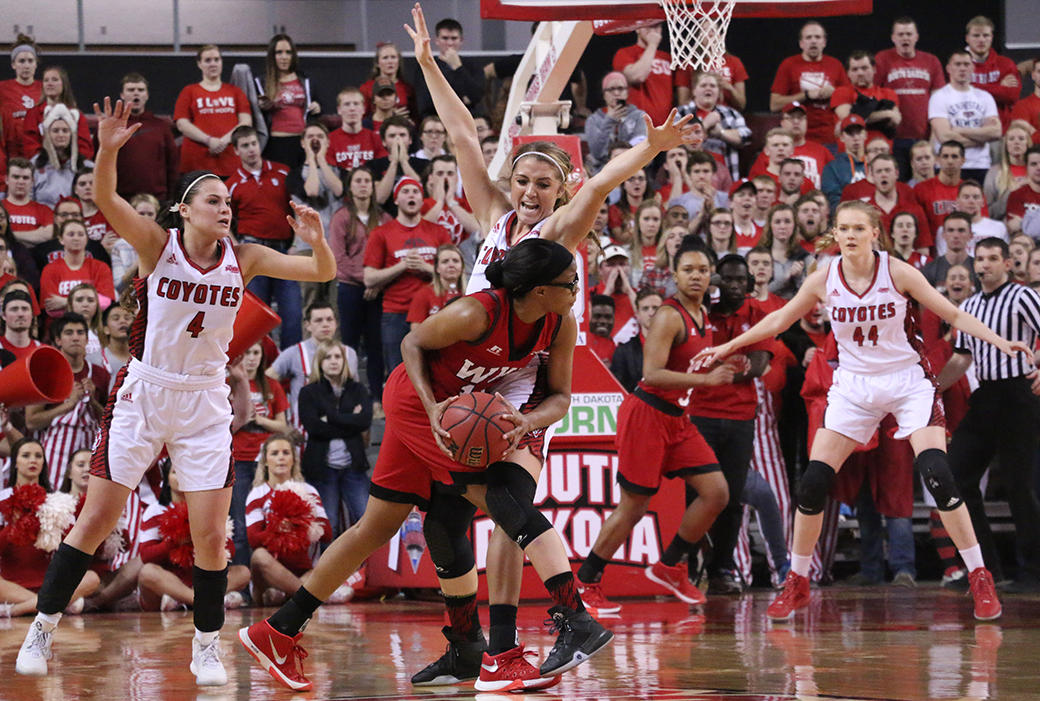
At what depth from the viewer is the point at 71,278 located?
30.9 ft

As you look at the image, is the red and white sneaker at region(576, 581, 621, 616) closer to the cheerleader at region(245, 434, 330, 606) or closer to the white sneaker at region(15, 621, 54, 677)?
the cheerleader at region(245, 434, 330, 606)

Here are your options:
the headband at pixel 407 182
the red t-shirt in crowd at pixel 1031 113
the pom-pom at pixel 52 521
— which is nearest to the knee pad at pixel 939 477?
the headband at pixel 407 182

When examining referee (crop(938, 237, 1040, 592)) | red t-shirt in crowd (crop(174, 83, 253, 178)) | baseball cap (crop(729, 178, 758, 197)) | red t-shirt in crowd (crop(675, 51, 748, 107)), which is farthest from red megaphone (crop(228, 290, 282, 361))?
red t-shirt in crowd (crop(675, 51, 748, 107))

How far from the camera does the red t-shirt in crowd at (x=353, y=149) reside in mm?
10898

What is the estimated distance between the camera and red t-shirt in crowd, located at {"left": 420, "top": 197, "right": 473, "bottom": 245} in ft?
33.0

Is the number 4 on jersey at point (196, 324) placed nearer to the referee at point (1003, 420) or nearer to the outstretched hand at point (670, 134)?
the outstretched hand at point (670, 134)

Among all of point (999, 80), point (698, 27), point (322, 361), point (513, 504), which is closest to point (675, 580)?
point (322, 361)

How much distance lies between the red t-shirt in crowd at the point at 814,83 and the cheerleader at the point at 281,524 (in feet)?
20.2

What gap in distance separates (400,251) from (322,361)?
1283mm

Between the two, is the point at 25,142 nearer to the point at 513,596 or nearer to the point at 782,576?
the point at 782,576

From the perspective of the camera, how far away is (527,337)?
4418mm

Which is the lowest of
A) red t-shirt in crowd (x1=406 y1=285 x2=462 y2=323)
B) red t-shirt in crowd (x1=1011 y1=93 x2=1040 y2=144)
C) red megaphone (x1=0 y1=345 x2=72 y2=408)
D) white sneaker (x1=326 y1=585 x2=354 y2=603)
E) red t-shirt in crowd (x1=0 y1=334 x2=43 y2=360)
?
white sneaker (x1=326 y1=585 x2=354 y2=603)

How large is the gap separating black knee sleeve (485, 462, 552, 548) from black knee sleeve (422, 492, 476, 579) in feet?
1.12

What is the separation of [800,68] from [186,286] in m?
8.53
